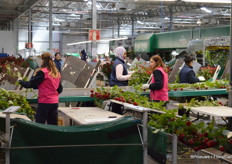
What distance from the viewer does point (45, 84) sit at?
17.9ft

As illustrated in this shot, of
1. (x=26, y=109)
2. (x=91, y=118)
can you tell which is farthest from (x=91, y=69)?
(x=91, y=118)

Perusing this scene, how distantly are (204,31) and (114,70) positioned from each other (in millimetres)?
10821

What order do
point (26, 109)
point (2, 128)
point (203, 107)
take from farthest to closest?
point (203, 107) → point (26, 109) → point (2, 128)

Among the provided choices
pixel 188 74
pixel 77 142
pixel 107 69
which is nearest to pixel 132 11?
pixel 107 69

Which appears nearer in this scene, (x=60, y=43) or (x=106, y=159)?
(x=106, y=159)

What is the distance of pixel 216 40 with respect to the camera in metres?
13.9

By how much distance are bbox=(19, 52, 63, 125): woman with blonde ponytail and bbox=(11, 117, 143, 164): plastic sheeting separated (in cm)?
232

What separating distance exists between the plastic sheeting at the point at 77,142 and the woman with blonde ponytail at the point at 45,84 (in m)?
2.32

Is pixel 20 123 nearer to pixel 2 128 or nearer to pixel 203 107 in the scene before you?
pixel 2 128

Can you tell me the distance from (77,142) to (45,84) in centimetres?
254

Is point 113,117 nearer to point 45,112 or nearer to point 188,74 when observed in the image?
point 45,112

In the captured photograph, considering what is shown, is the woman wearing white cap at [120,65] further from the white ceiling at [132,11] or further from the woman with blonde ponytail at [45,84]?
the white ceiling at [132,11]

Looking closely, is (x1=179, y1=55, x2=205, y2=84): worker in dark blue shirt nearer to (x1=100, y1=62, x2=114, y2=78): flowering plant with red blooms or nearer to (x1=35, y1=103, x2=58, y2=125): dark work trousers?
(x1=35, y1=103, x2=58, y2=125): dark work trousers

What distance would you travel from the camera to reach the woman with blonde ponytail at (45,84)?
5.39 metres
